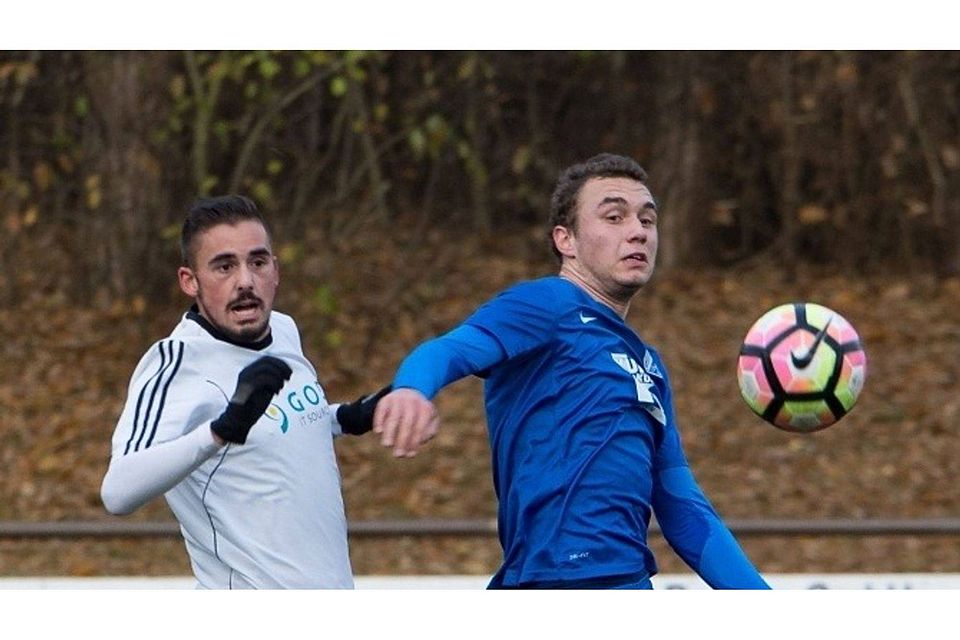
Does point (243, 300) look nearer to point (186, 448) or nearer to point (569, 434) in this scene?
point (186, 448)

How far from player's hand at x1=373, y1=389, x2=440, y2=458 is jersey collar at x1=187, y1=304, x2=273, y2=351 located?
84cm

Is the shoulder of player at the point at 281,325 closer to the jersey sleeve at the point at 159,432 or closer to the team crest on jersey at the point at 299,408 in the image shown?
the team crest on jersey at the point at 299,408

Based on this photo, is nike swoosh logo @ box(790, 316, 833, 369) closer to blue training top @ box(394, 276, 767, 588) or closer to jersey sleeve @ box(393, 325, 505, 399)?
blue training top @ box(394, 276, 767, 588)

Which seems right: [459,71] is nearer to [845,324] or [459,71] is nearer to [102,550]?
[102,550]

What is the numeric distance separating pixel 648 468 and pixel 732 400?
7193mm

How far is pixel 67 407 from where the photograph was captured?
39.1 ft

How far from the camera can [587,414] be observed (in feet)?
14.1

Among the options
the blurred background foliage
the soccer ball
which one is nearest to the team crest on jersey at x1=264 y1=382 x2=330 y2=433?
the soccer ball

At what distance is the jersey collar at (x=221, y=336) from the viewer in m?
4.48

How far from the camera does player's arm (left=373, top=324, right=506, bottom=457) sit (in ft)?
12.0

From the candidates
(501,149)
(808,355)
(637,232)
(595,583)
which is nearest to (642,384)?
(637,232)

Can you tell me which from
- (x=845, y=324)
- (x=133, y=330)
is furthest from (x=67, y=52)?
(x=845, y=324)

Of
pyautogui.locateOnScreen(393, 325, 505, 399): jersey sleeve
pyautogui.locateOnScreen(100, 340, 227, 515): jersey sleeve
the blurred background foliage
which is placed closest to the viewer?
pyautogui.locateOnScreen(393, 325, 505, 399): jersey sleeve

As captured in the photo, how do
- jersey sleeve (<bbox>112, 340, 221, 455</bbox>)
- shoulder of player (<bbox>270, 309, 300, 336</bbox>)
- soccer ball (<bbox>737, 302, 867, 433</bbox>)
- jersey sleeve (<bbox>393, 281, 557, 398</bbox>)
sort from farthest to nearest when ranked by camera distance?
1. soccer ball (<bbox>737, 302, 867, 433</bbox>)
2. shoulder of player (<bbox>270, 309, 300, 336</bbox>)
3. jersey sleeve (<bbox>112, 340, 221, 455</bbox>)
4. jersey sleeve (<bbox>393, 281, 557, 398</bbox>)
